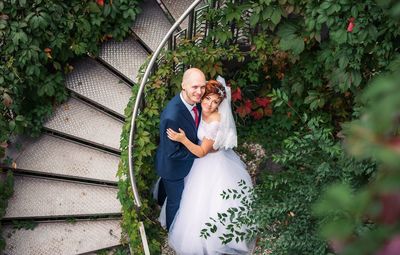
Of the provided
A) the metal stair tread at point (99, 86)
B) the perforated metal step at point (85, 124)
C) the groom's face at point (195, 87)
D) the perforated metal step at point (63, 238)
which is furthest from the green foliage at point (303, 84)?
the perforated metal step at point (63, 238)

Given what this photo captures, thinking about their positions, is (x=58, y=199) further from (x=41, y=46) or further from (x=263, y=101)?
(x=263, y=101)

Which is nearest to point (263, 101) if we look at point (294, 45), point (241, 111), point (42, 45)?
point (241, 111)

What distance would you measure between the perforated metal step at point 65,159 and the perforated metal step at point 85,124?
0.13 m

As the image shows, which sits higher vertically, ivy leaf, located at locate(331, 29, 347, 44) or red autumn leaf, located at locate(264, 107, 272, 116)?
ivy leaf, located at locate(331, 29, 347, 44)

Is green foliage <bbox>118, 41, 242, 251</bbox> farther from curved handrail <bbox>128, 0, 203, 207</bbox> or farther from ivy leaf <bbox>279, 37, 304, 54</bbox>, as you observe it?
ivy leaf <bbox>279, 37, 304, 54</bbox>

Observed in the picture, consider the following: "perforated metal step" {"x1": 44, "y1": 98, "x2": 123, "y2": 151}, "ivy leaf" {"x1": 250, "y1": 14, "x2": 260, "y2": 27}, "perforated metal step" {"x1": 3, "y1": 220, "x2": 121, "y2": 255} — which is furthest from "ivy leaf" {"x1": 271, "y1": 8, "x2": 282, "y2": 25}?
"perforated metal step" {"x1": 3, "y1": 220, "x2": 121, "y2": 255}

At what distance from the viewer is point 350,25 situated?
4457 mm

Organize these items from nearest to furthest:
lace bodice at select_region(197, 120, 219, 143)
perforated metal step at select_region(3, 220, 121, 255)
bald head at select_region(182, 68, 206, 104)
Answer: bald head at select_region(182, 68, 206, 104) → lace bodice at select_region(197, 120, 219, 143) → perforated metal step at select_region(3, 220, 121, 255)

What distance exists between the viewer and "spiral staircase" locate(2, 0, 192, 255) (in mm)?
5777

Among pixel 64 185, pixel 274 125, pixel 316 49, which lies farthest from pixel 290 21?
pixel 64 185

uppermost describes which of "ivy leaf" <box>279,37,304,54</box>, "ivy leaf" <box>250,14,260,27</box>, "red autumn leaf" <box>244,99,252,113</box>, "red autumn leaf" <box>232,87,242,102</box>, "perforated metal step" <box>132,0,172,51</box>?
"ivy leaf" <box>250,14,260,27</box>

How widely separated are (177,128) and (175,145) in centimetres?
18

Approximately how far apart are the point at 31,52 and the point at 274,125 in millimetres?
2803

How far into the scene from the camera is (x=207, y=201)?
5113 mm
